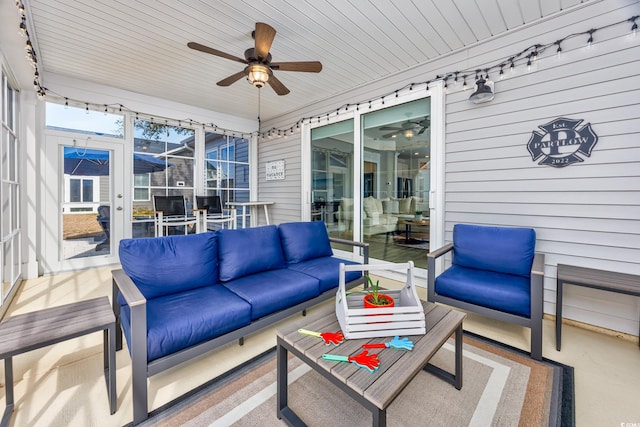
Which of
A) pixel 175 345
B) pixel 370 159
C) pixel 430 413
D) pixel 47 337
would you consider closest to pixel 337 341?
pixel 430 413

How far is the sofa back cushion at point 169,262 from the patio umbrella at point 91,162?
3247 millimetres

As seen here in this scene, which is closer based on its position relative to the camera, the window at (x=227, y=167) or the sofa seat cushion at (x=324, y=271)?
the sofa seat cushion at (x=324, y=271)

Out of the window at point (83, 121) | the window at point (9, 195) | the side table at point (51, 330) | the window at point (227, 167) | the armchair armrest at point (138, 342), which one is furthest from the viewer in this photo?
the window at point (227, 167)

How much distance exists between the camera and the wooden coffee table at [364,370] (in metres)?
1.05

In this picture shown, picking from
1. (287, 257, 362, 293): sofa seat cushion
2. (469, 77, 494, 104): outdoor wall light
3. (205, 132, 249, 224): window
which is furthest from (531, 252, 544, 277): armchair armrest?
(205, 132, 249, 224): window

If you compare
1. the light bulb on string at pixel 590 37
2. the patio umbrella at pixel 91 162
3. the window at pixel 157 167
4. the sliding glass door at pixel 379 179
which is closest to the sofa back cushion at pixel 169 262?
the sliding glass door at pixel 379 179

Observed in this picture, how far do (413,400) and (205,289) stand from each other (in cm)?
164

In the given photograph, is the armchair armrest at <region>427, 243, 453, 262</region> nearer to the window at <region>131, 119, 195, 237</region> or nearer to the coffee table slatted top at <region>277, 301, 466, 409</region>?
the coffee table slatted top at <region>277, 301, 466, 409</region>

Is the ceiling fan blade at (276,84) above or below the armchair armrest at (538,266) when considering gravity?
above

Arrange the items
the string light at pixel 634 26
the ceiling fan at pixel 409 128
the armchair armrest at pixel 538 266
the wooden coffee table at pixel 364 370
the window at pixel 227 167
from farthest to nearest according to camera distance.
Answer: the window at pixel 227 167 → the ceiling fan at pixel 409 128 → the string light at pixel 634 26 → the armchair armrest at pixel 538 266 → the wooden coffee table at pixel 364 370

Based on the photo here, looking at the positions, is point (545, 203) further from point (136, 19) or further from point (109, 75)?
point (109, 75)

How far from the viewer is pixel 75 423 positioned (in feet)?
4.69

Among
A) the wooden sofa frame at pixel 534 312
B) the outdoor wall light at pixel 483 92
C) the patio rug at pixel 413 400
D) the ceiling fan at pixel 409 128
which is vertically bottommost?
the patio rug at pixel 413 400

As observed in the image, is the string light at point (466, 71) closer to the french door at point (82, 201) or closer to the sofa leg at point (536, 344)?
the french door at point (82, 201)
